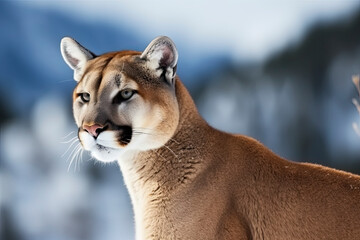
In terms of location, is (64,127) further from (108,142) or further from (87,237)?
(108,142)

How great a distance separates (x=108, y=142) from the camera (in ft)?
17.2

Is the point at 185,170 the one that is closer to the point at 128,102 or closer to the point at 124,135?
the point at 124,135

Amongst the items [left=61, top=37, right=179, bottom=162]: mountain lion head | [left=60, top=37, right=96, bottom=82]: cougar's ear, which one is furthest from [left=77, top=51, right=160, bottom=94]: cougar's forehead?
[left=60, top=37, right=96, bottom=82]: cougar's ear

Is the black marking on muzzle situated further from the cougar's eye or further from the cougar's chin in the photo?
the cougar's eye

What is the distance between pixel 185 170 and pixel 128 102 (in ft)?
2.13

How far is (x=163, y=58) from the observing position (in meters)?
5.57

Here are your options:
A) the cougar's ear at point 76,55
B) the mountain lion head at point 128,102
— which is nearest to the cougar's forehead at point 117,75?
the mountain lion head at point 128,102

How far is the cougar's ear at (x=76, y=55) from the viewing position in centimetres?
596

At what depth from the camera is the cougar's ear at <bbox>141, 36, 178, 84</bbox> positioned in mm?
5531

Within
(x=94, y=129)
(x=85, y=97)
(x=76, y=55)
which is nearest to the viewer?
(x=94, y=129)

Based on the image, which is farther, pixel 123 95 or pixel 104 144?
pixel 123 95

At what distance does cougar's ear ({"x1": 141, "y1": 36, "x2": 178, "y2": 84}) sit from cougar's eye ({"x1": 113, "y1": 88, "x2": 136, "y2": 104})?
0.92ft

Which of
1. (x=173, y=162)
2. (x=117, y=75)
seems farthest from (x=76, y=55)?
(x=173, y=162)

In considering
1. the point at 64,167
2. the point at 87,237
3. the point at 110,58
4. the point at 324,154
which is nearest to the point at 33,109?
the point at 64,167
